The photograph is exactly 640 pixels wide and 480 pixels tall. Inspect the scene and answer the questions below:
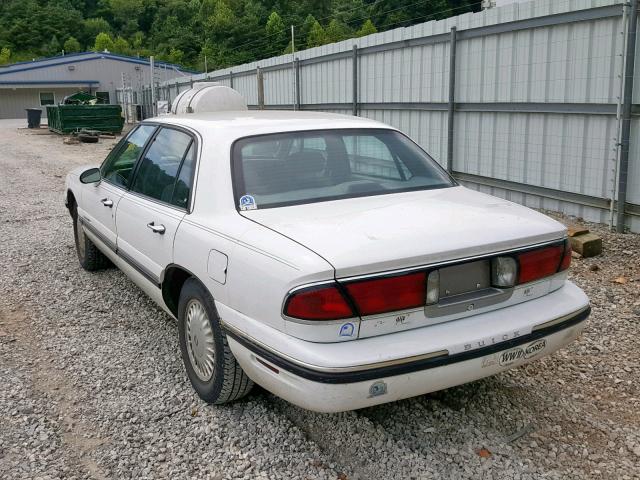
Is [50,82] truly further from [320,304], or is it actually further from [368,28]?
[320,304]

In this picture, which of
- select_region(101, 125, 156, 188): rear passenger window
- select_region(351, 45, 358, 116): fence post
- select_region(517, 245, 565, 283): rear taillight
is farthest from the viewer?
select_region(351, 45, 358, 116): fence post

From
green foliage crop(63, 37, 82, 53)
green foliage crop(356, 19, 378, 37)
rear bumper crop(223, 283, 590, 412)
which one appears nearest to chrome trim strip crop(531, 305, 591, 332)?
rear bumper crop(223, 283, 590, 412)

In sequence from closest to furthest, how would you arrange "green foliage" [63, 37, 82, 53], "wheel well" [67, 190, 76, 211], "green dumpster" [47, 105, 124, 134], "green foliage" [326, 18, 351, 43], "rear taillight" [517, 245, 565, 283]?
1. "rear taillight" [517, 245, 565, 283]
2. "wheel well" [67, 190, 76, 211]
3. "green dumpster" [47, 105, 124, 134]
4. "green foliage" [326, 18, 351, 43]
5. "green foliage" [63, 37, 82, 53]

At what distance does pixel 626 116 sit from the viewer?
6566 mm

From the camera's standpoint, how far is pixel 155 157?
4.26 metres

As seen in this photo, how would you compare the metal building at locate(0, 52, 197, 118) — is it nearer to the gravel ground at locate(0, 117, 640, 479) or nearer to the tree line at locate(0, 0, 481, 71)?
the tree line at locate(0, 0, 481, 71)

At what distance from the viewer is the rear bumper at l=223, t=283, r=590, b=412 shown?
2.57 metres

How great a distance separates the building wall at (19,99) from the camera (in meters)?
50.6

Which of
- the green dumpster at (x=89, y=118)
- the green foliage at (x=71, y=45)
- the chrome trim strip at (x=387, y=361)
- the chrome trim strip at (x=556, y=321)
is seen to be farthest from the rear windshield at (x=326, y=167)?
the green foliage at (x=71, y=45)

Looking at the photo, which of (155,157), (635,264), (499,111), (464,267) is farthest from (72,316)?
(499,111)

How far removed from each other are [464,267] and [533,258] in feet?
1.42

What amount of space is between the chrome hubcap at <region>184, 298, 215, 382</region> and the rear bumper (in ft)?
1.16

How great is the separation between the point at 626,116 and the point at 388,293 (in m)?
5.06

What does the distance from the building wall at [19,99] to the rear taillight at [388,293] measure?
2126 inches
